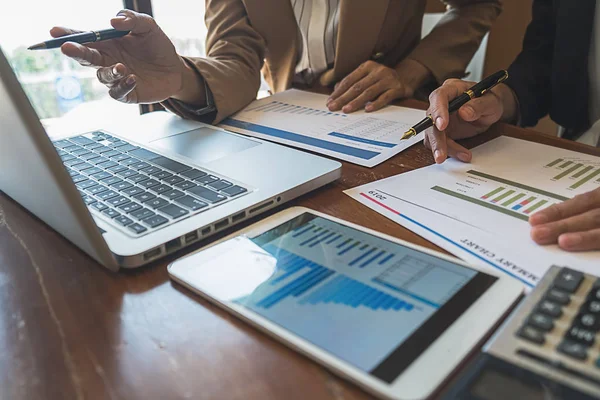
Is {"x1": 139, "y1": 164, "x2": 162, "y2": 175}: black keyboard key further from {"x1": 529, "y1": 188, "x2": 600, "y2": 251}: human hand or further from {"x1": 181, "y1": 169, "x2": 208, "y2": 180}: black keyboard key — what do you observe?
{"x1": 529, "y1": 188, "x2": 600, "y2": 251}: human hand

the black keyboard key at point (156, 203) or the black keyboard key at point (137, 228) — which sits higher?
the black keyboard key at point (156, 203)


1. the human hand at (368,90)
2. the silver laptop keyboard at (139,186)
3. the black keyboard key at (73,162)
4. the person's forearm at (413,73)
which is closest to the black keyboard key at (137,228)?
the silver laptop keyboard at (139,186)

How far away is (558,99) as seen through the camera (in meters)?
0.90

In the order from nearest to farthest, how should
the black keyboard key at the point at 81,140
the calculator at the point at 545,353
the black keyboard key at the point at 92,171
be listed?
the calculator at the point at 545,353
the black keyboard key at the point at 92,171
the black keyboard key at the point at 81,140

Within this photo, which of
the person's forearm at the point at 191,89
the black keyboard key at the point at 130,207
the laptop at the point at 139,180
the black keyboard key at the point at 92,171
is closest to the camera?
the laptop at the point at 139,180

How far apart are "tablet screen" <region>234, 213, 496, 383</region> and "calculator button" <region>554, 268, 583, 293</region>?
0.04m

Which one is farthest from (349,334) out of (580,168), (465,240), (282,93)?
(282,93)

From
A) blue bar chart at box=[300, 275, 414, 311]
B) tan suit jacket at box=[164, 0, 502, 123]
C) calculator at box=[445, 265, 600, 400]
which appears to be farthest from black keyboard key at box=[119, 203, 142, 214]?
tan suit jacket at box=[164, 0, 502, 123]

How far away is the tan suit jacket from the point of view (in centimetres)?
98

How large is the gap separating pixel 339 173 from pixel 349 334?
29cm

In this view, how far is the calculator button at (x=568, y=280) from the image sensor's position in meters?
0.34

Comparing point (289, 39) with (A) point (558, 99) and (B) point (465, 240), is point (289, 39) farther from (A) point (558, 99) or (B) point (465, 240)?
(B) point (465, 240)

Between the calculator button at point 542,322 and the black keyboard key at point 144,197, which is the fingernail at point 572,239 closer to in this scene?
the calculator button at point 542,322

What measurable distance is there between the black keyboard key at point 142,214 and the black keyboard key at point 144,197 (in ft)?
0.07
